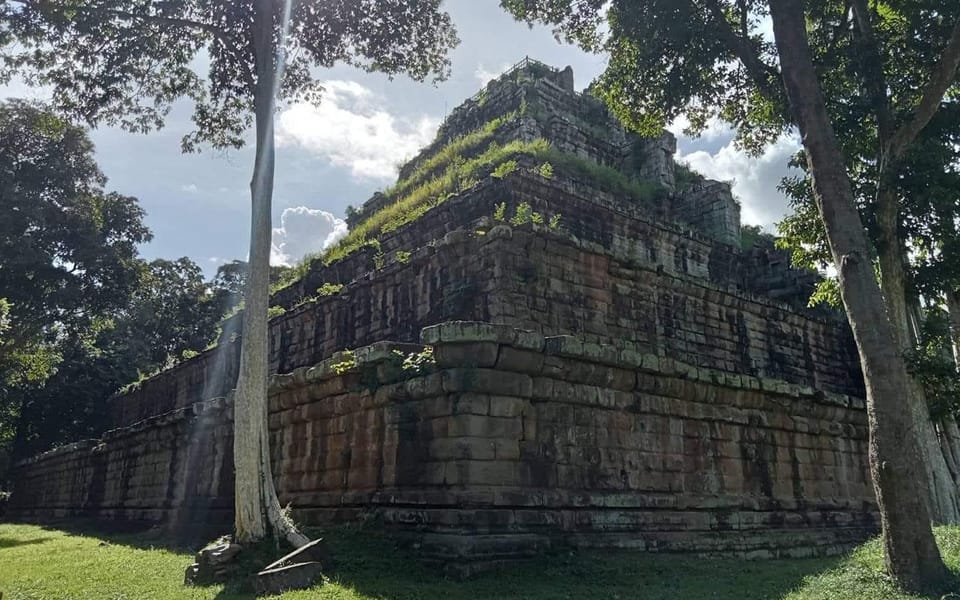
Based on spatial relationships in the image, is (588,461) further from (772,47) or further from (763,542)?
(772,47)

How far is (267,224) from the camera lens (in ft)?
32.4

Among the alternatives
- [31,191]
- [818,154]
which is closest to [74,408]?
[31,191]

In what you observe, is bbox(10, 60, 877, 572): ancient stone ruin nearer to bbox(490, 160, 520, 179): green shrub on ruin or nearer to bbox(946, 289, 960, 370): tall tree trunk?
bbox(490, 160, 520, 179): green shrub on ruin

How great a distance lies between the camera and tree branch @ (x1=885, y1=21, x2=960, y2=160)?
977cm

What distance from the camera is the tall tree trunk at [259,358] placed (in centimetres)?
847

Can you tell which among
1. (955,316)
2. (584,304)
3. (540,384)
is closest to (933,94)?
(955,316)

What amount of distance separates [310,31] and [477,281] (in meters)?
4.96

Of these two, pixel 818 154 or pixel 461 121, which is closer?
pixel 818 154

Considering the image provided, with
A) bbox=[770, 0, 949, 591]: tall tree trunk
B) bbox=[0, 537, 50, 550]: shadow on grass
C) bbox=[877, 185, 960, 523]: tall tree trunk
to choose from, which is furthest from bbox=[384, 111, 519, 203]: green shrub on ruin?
bbox=[0, 537, 50, 550]: shadow on grass

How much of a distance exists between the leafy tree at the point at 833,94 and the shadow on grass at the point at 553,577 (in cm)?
158

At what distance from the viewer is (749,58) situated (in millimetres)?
10469

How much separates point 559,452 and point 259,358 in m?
3.97

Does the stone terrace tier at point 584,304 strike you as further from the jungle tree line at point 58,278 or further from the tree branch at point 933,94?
the jungle tree line at point 58,278

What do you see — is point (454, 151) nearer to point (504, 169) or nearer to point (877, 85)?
point (504, 169)
